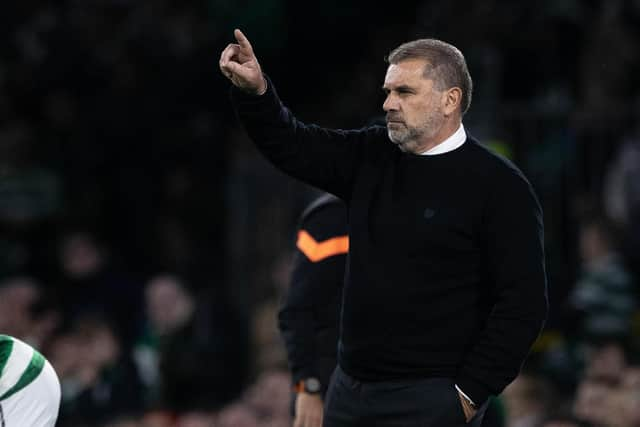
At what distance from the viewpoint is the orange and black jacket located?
5.36m

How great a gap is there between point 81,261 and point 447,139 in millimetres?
6052

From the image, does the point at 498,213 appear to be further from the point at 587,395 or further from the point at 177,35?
the point at 177,35

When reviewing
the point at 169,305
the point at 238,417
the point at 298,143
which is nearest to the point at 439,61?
the point at 298,143

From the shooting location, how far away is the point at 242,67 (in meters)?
4.23

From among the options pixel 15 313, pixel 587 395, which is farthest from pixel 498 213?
pixel 15 313

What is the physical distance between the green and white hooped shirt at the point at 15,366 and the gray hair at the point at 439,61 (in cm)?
154

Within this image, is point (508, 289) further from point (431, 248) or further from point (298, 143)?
point (298, 143)

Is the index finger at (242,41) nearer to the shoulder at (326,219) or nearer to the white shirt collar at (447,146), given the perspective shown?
the white shirt collar at (447,146)

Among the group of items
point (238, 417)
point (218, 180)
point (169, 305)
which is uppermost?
point (218, 180)

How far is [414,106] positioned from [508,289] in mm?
594

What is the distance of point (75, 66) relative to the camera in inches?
403

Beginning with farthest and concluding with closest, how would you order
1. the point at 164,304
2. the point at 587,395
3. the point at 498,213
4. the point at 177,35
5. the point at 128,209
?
1. the point at 128,209
2. the point at 177,35
3. the point at 164,304
4. the point at 587,395
5. the point at 498,213

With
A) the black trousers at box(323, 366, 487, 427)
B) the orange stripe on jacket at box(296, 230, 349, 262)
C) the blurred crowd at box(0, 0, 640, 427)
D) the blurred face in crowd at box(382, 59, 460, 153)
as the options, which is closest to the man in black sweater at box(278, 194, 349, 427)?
the orange stripe on jacket at box(296, 230, 349, 262)

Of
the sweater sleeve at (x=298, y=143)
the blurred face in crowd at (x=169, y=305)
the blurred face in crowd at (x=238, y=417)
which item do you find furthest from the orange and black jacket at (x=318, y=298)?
the blurred face in crowd at (x=169, y=305)
